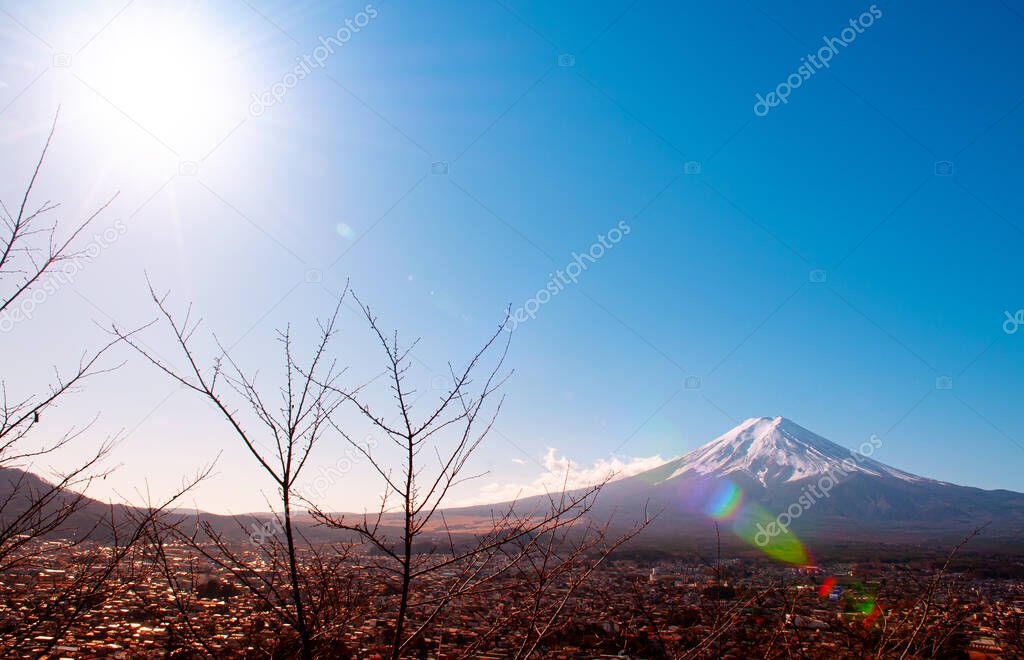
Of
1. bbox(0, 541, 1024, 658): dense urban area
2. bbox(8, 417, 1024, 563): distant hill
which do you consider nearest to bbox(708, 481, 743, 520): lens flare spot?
bbox(8, 417, 1024, 563): distant hill

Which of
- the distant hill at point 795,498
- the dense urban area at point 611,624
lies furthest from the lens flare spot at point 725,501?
the dense urban area at point 611,624

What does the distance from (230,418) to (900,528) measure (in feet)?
279

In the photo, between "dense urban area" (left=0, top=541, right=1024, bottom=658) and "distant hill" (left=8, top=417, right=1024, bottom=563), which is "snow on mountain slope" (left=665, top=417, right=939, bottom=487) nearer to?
"distant hill" (left=8, top=417, right=1024, bottom=563)

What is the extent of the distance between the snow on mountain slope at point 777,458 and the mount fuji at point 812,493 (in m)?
0.21

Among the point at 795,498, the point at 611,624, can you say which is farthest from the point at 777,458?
the point at 611,624

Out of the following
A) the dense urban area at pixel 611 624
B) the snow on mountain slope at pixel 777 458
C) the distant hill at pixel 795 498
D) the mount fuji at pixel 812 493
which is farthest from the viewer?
the snow on mountain slope at pixel 777 458

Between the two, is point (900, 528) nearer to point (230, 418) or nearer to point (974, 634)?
point (974, 634)

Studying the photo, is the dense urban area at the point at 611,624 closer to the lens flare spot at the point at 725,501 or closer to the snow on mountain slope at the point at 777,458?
the lens flare spot at the point at 725,501

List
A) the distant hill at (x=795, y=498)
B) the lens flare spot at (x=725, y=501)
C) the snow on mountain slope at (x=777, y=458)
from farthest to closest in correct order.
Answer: the snow on mountain slope at (x=777, y=458), the lens flare spot at (x=725, y=501), the distant hill at (x=795, y=498)

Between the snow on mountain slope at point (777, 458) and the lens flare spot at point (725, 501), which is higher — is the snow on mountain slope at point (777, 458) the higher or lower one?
the higher one

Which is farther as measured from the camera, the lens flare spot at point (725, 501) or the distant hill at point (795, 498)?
the lens flare spot at point (725, 501)

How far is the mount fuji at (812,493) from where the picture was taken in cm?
7131

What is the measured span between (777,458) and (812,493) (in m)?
32.7

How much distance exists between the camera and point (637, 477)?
118 metres
